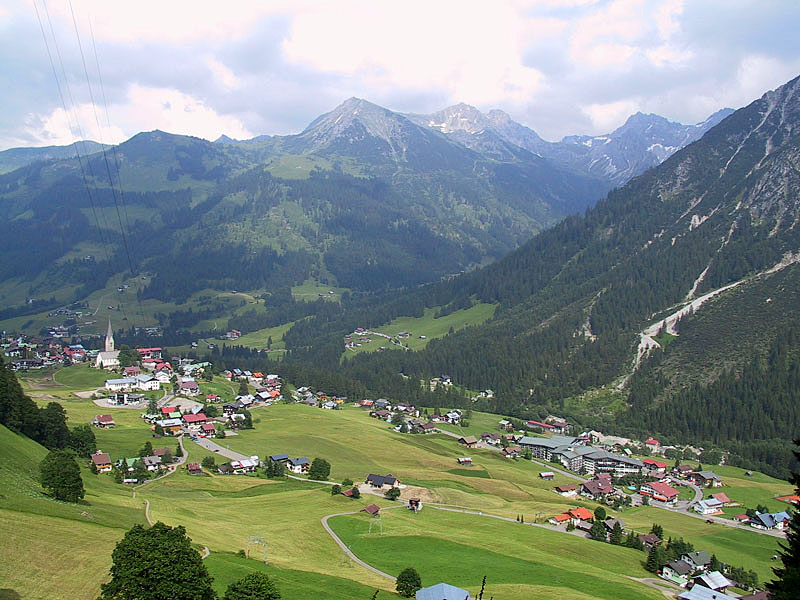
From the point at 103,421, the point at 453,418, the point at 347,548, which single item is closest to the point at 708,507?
the point at 453,418

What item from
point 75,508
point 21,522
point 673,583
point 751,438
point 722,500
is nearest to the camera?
point 21,522

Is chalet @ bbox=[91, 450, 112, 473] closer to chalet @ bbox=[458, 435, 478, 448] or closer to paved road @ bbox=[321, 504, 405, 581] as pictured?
paved road @ bbox=[321, 504, 405, 581]

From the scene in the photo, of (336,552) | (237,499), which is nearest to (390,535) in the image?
(336,552)

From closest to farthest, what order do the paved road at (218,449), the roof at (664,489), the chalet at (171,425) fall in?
the paved road at (218,449) → the roof at (664,489) → the chalet at (171,425)

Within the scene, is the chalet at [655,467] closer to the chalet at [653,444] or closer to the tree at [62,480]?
the chalet at [653,444]

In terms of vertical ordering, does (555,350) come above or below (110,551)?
above

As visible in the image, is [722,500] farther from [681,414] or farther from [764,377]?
[764,377]

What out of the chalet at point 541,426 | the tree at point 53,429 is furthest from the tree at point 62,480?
the chalet at point 541,426
